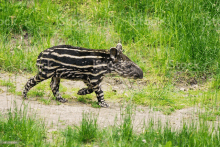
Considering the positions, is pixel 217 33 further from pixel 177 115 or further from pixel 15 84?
pixel 15 84

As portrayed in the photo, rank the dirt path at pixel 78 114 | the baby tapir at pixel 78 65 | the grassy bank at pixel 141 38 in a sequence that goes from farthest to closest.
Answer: the grassy bank at pixel 141 38, the baby tapir at pixel 78 65, the dirt path at pixel 78 114

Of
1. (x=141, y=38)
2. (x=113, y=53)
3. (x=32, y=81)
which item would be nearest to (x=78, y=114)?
(x=32, y=81)

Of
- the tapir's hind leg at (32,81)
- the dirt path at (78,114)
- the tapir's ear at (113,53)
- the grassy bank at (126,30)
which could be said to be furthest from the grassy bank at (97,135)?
the grassy bank at (126,30)

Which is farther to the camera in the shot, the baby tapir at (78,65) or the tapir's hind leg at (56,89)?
the tapir's hind leg at (56,89)

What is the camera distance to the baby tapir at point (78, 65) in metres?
6.92

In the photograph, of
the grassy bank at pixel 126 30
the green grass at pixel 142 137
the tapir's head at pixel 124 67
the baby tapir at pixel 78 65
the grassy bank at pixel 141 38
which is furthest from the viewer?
the grassy bank at pixel 126 30

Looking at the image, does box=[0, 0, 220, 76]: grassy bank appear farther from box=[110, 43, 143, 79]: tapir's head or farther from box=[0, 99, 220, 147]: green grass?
box=[0, 99, 220, 147]: green grass

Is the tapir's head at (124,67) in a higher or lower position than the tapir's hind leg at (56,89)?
higher

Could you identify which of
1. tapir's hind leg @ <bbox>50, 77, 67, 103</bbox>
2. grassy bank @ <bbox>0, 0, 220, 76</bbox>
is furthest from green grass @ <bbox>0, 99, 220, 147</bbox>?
grassy bank @ <bbox>0, 0, 220, 76</bbox>

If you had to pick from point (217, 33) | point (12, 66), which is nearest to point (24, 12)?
point (12, 66)

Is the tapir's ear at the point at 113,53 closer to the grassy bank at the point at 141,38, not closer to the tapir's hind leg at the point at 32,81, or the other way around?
the grassy bank at the point at 141,38

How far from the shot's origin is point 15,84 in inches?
312

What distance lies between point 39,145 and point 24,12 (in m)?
6.21

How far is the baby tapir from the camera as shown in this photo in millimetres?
6918
